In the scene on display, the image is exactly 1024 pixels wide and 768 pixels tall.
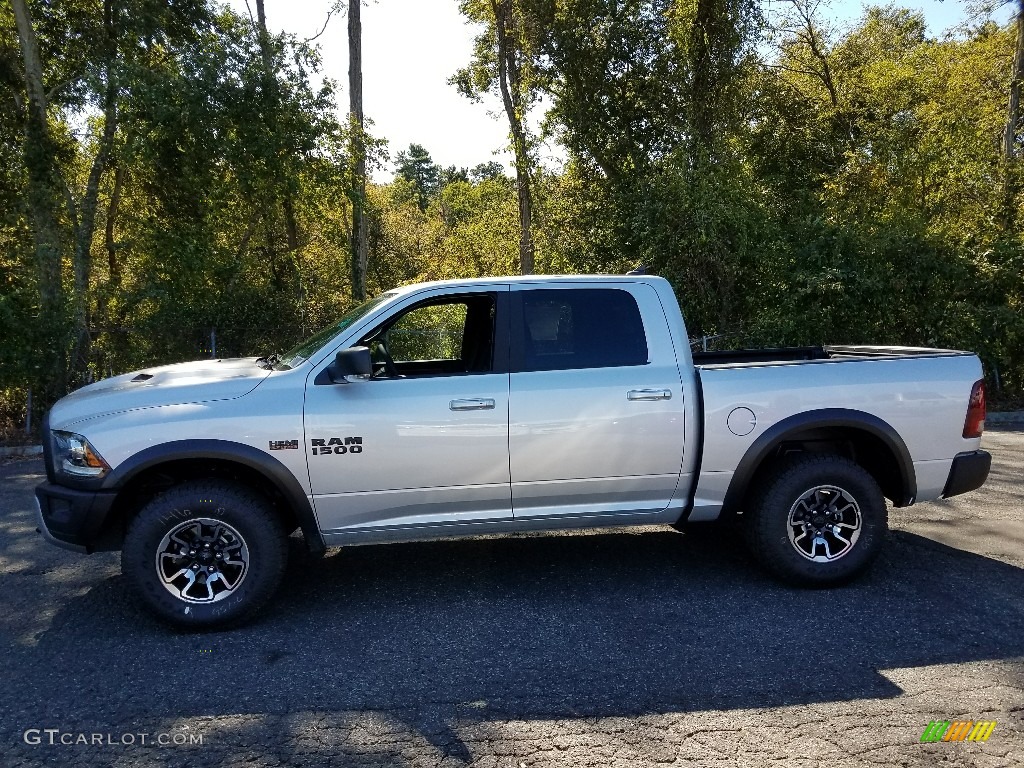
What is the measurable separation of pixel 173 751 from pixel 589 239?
14.0 metres

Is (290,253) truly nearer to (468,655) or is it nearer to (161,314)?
(161,314)

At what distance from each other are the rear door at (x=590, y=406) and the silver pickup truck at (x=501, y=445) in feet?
0.04

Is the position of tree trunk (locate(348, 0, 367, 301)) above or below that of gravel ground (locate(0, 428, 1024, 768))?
above

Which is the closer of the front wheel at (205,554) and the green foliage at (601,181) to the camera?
the front wheel at (205,554)

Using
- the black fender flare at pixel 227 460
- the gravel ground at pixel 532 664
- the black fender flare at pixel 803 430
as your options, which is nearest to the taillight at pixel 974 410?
the black fender flare at pixel 803 430

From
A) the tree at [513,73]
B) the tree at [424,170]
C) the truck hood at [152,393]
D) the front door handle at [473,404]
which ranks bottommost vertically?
the front door handle at [473,404]

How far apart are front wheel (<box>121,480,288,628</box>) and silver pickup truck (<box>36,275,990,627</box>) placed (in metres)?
0.01

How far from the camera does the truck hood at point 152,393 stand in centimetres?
417

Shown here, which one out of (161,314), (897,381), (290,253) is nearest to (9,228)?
(161,314)

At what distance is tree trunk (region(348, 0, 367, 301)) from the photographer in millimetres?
14950

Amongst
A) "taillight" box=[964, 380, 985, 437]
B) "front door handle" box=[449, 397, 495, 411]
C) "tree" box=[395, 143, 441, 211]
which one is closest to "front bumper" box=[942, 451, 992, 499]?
"taillight" box=[964, 380, 985, 437]

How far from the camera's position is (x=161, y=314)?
1223 centimetres

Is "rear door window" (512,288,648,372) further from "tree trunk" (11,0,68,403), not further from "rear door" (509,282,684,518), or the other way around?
"tree trunk" (11,0,68,403)

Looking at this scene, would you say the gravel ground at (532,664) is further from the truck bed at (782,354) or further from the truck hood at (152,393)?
the truck bed at (782,354)
